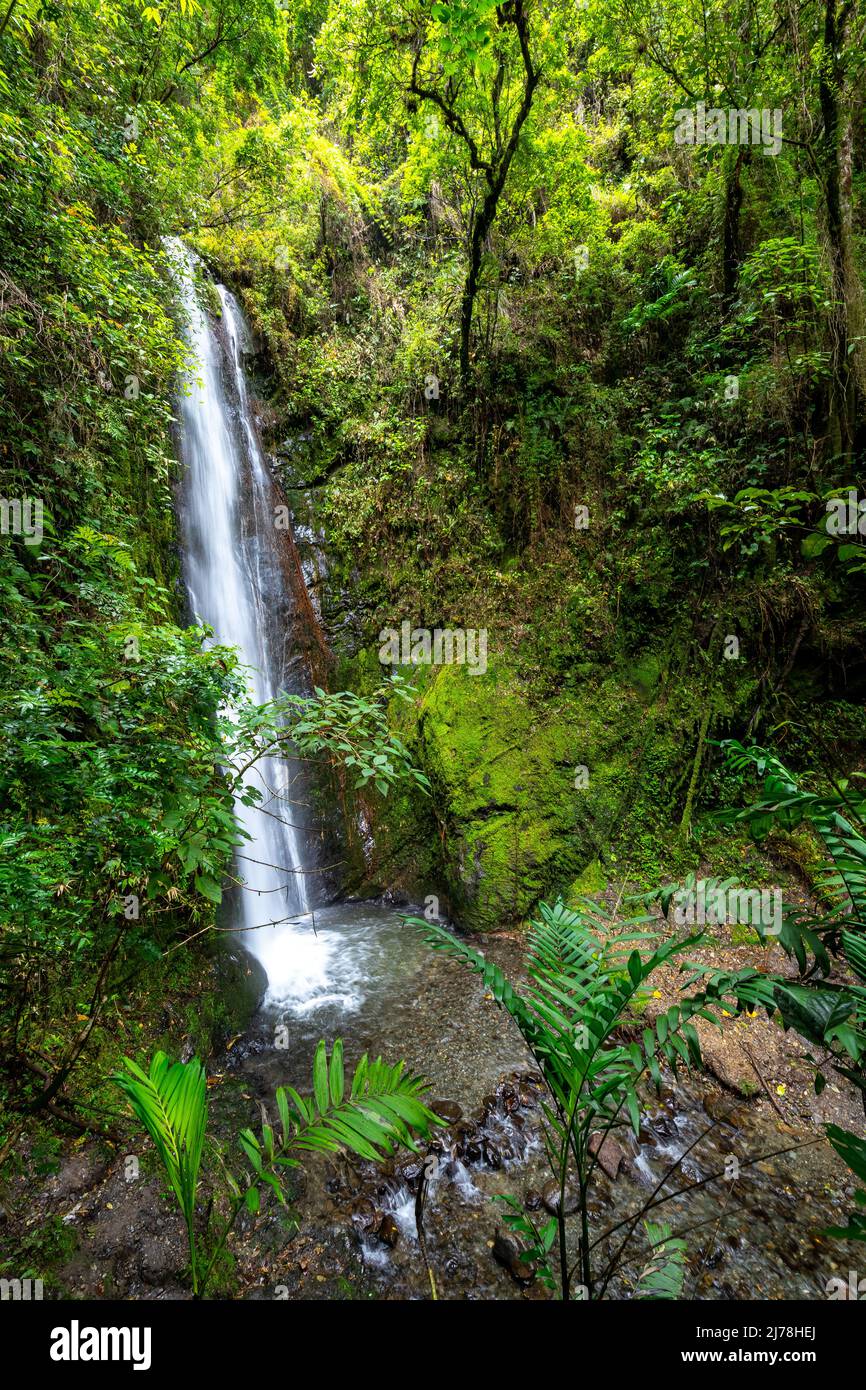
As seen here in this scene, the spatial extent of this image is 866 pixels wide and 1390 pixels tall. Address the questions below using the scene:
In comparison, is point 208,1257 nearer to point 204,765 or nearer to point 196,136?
point 204,765

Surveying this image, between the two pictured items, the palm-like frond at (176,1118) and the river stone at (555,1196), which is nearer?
A: the palm-like frond at (176,1118)

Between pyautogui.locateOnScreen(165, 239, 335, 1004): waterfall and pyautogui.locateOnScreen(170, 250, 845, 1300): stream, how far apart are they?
0.05 meters

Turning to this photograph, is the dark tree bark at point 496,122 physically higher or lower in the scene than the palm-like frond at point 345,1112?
higher

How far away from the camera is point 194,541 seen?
24.2 ft

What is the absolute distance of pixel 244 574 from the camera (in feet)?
26.6

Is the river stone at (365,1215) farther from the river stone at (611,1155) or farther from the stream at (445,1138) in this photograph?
the river stone at (611,1155)

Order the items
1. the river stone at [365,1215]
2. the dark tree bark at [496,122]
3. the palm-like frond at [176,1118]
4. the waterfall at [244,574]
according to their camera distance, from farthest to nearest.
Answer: the waterfall at [244,574] < the dark tree bark at [496,122] < the river stone at [365,1215] < the palm-like frond at [176,1118]

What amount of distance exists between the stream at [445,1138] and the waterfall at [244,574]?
5 centimetres

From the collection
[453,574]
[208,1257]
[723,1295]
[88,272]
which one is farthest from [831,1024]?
[453,574]

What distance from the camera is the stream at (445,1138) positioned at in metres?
2.64

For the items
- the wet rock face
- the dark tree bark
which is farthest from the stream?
the dark tree bark

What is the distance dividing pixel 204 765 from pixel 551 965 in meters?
2.00

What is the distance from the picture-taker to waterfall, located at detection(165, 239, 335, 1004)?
20.8 feet

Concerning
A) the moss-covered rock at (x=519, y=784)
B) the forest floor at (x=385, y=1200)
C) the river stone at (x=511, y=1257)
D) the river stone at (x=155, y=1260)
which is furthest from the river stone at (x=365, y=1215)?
the moss-covered rock at (x=519, y=784)
